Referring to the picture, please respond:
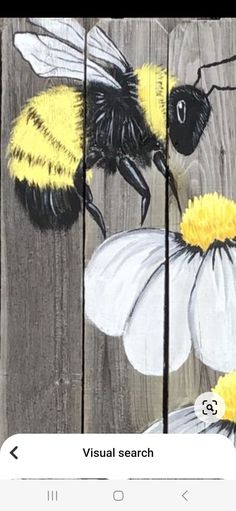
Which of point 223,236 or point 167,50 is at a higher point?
point 167,50

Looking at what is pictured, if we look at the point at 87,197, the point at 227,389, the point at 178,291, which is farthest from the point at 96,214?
the point at 227,389

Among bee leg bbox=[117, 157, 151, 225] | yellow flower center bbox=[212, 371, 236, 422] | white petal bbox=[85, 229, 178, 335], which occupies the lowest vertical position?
yellow flower center bbox=[212, 371, 236, 422]

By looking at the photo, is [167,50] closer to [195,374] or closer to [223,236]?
[223,236]

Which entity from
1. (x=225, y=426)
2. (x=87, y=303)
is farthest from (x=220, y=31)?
(x=225, y=426)

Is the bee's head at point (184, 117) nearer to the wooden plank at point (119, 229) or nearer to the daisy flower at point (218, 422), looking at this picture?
the wooden plank at point (119, 229)

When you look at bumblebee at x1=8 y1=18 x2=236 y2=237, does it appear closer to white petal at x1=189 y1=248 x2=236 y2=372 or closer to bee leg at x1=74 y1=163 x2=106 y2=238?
bee leg at x1=74 y1=163 x2=106 y2=238

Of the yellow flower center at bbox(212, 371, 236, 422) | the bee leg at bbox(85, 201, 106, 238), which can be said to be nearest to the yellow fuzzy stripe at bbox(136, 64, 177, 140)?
the bee leg at bbox(85, 201, 106, 238)
